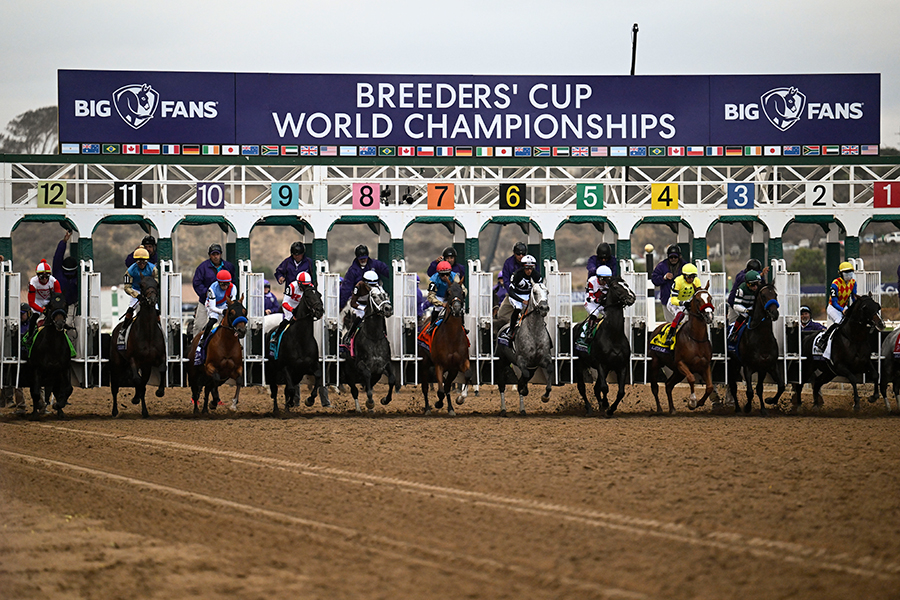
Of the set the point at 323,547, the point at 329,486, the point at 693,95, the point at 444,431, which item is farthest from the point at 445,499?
the point at 693,95

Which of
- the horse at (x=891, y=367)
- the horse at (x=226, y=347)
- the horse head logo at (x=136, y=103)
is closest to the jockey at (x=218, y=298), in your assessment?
the horse at (x=226, y=347)

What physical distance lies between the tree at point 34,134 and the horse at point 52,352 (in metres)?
63.8

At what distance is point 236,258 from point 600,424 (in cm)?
1095

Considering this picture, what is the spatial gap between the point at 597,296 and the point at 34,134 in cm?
7985

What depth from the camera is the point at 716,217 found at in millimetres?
22141

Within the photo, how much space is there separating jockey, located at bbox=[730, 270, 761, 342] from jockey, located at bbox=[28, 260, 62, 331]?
379 inches

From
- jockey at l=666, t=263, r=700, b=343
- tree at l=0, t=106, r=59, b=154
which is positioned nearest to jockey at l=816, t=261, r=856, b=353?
jockey at l=666, t=263, r=700, b=343

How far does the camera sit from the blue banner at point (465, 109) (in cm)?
2212

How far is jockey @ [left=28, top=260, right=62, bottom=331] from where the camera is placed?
598 inches

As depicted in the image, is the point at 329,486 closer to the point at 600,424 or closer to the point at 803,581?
the point at 803,581

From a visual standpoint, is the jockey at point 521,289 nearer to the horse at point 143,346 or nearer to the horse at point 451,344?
the horse at point 451,344

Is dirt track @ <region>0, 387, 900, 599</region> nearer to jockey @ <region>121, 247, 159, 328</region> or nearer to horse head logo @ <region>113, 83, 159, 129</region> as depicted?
jockey @ <region>121, 247, 159, 328</region>

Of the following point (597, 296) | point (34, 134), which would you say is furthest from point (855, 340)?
point (34, 134)

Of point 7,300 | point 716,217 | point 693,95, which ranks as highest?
point 693,95
